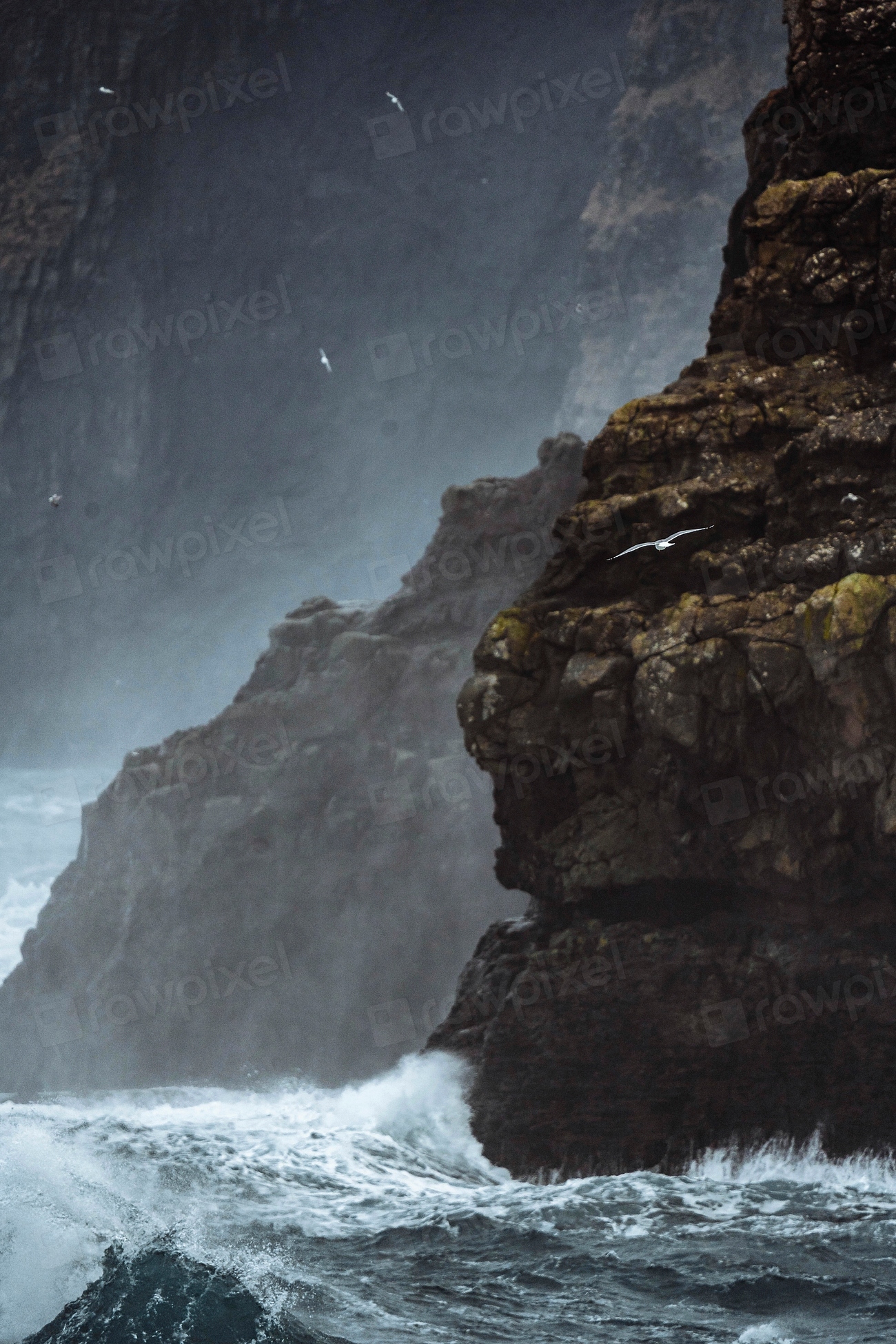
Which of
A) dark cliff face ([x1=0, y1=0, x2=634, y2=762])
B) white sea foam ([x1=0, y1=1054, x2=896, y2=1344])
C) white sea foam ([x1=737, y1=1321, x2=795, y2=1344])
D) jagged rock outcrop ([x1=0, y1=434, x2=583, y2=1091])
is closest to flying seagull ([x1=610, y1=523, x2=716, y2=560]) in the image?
white sea foam ([x1=0, y1=1054, x2=896, y2=1344])

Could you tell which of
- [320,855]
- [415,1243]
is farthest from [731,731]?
[320,855]

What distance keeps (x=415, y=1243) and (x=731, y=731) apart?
41.4 feet

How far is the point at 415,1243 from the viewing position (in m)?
20.1

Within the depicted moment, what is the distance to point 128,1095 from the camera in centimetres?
4562

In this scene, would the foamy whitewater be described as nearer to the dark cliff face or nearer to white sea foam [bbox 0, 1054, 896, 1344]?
white sea foam [bbox 0, 1054, 896, 1344]

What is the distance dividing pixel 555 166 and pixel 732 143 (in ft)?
61.4

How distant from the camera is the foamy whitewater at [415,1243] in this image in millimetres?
15445

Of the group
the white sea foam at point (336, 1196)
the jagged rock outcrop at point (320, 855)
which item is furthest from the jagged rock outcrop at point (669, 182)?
the white sea foam at point (336, 1196)

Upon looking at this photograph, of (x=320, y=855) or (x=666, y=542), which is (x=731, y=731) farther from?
(x=320, y=855)

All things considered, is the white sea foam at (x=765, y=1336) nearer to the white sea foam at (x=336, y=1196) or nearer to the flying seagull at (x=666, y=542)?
the white sea foam at (x=336, y=1196)

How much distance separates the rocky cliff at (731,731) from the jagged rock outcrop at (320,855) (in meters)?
22.3

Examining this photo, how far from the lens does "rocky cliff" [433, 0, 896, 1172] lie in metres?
23.4

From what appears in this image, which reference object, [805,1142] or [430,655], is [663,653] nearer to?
[805,1142]

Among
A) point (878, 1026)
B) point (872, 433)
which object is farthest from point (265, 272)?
point (878, 1026)
